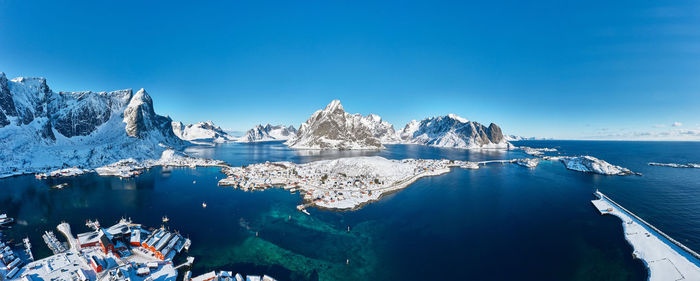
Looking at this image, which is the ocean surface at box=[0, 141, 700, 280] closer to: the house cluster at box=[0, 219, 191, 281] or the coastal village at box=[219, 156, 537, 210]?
the house cluster at box=[0, 219, 191, 281]

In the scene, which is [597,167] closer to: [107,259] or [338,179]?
[338,179]

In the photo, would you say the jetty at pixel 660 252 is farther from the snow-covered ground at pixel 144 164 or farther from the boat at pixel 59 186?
the snow-covered ground at pixel 144 164

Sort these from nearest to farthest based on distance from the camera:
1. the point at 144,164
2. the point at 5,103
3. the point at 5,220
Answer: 1. the point at 5,220
2. the point at 5,103
3. the point at 144,164

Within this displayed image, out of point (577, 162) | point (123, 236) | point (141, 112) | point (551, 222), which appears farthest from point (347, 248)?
point (141, 112)

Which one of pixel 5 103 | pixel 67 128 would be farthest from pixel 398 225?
pixel 67 128

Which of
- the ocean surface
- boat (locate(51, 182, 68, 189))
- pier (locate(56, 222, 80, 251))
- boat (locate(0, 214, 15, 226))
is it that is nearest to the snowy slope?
the ocean surface

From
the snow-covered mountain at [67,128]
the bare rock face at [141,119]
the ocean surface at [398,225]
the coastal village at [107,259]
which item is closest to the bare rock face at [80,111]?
the snow-covered mountain at [67,128]
